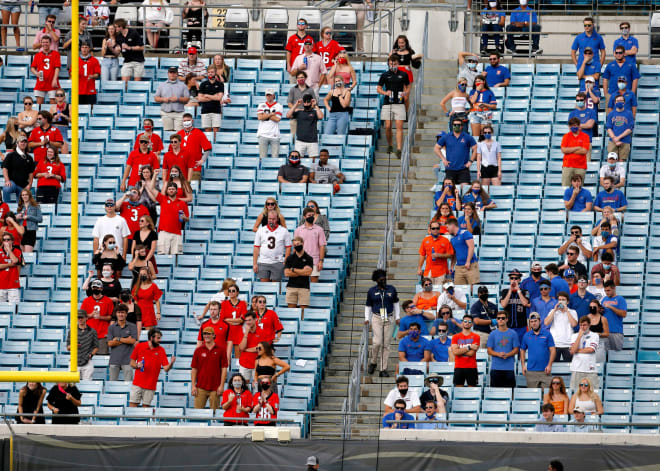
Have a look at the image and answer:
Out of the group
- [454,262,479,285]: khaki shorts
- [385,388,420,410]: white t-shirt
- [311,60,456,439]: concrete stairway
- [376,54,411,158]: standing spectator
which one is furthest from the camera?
[376,54,411,158]: standing spectator

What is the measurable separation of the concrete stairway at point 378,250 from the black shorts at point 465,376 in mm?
954

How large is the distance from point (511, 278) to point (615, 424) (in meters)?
3.63

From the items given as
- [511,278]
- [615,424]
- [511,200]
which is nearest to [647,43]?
[511,200]

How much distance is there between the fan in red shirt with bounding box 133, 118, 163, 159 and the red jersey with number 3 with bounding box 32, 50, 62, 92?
2.48 meters

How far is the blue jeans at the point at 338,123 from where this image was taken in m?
23.9

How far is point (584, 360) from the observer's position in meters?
18.9

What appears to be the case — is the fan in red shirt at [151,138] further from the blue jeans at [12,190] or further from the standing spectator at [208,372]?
the standing spectator at [208,372]

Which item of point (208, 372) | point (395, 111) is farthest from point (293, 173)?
point (208, 372)

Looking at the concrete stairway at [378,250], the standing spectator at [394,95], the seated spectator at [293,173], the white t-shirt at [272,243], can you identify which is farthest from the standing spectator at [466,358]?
the standing spectator at [394,95]

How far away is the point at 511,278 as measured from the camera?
19.8 metres

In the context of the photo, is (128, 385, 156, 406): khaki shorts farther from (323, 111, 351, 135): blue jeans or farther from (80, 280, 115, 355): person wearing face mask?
(323, 111, 351, 135): blue jeans

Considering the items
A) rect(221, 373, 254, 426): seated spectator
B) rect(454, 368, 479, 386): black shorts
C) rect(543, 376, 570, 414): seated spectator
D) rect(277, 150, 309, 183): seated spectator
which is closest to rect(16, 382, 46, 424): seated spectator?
rect(221, 373, 254, 426): seated spectator

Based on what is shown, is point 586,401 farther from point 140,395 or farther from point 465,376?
point 140,395

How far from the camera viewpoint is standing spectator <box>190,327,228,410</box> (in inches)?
754
